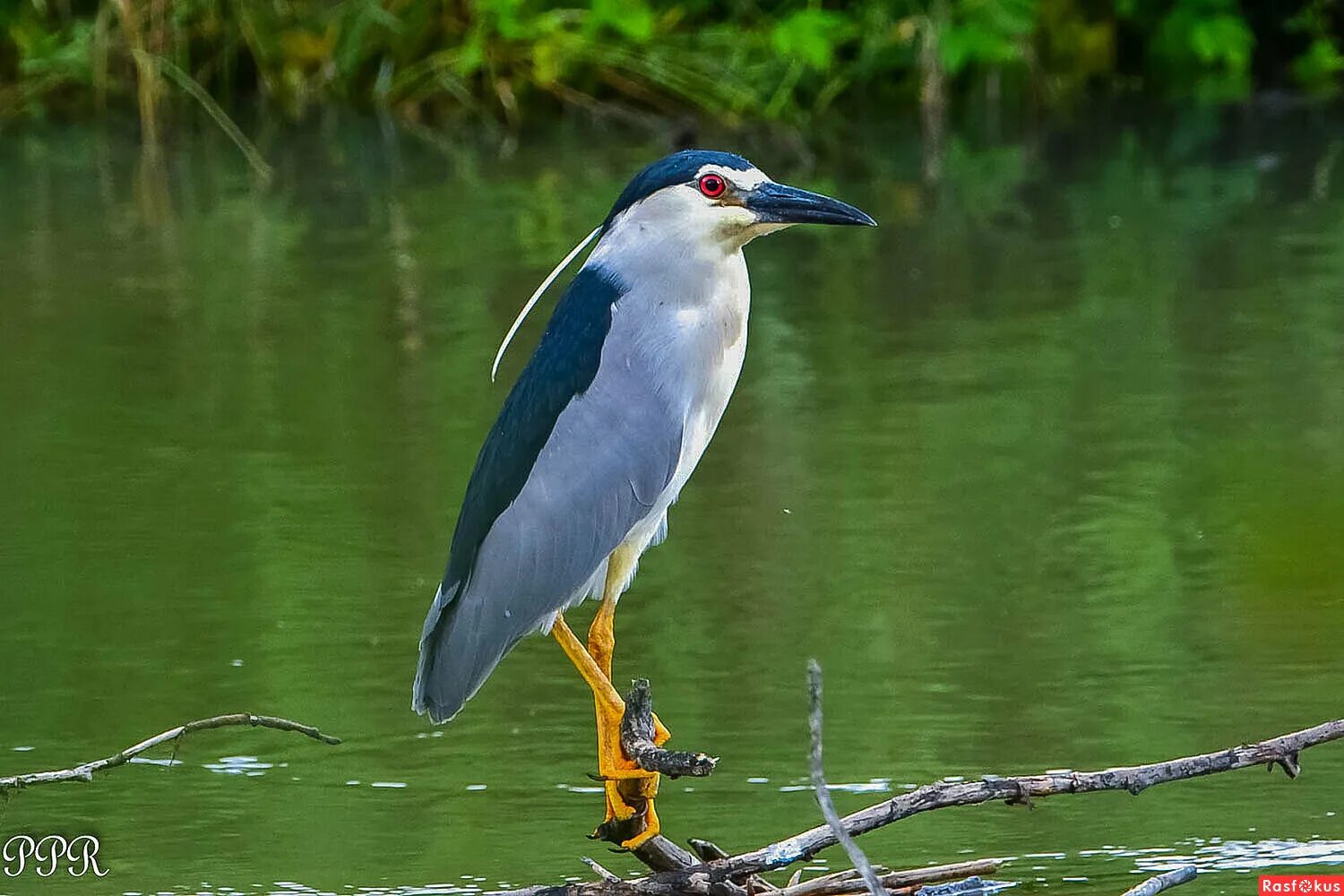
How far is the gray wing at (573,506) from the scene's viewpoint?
472 centimetres

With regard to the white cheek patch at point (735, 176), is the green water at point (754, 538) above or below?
below

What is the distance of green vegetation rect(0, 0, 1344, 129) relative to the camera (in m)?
17.1

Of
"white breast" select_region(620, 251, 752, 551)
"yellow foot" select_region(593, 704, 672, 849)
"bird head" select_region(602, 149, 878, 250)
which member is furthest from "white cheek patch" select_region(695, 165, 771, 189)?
"yellow foot" select_region(593, 704, 672, 849)

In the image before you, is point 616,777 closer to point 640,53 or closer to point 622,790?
point 622,790

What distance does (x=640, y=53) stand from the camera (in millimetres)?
17250

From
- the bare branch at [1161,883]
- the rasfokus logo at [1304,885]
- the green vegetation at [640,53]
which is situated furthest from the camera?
the green vegetation at [640,53]

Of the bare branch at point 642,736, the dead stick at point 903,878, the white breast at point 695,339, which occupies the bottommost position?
the dead stick at point 903,878

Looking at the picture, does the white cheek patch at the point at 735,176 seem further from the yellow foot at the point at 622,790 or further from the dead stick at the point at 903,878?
the dead stick at the point at 903,878

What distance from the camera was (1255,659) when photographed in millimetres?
5848

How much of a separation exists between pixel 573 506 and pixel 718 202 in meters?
0.64

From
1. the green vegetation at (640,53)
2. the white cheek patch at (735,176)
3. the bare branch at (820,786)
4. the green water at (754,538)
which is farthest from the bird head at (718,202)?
the green vegetation at (640,53)

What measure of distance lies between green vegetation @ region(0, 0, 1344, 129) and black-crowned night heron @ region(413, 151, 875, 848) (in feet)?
38.9

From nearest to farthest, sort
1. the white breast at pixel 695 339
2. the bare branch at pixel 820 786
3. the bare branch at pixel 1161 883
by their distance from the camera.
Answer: the bare branch at pixel 820 786, the bare branch at pixel 1161 883, the white breast at pixel 695 339

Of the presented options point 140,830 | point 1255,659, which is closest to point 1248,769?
point 1255,659
